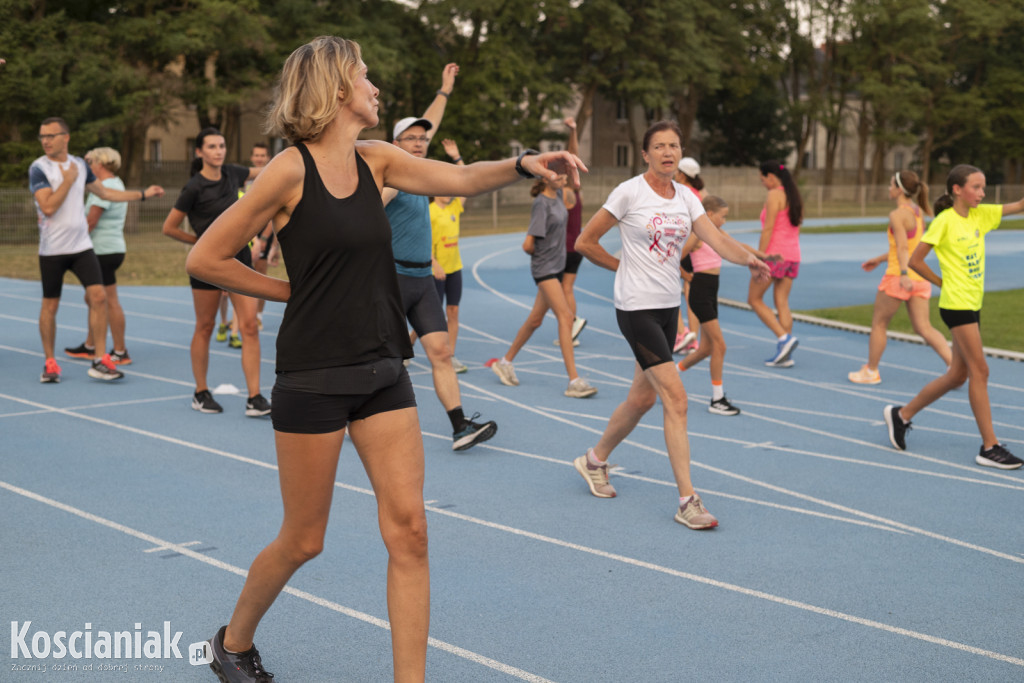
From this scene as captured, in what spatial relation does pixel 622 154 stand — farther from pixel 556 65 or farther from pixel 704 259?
pixel 704 259

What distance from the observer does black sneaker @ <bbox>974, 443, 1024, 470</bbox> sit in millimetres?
7148

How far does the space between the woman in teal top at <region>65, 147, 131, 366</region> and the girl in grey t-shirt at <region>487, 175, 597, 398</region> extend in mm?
4058

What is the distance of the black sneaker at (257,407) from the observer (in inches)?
Result: 340

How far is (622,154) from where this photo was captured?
70.1 meters

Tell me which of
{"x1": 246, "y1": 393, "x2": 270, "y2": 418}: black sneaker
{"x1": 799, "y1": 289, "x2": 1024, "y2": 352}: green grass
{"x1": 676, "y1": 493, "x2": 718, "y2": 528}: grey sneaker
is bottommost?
{"x1": 799, "y1": 289, "x2": 1024, "y2": 352}: green grass

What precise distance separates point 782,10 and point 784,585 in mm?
61301

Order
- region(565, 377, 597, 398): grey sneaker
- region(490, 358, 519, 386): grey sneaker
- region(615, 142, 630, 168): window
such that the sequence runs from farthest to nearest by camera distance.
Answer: region(615, 142, 630, 168): window < region(490, 358, 519, 386): grey sneaker < region(565, 377, 597, 398): grey sneaker

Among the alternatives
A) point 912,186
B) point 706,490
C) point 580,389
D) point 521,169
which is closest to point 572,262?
point 580,389

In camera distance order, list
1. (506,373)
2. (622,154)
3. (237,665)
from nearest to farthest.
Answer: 1. (237,665)
2. (506,373)
3. (622,154)

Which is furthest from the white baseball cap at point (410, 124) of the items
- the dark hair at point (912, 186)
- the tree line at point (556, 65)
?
the tree line at point (556, 65)

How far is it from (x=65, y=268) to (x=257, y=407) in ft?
9.18

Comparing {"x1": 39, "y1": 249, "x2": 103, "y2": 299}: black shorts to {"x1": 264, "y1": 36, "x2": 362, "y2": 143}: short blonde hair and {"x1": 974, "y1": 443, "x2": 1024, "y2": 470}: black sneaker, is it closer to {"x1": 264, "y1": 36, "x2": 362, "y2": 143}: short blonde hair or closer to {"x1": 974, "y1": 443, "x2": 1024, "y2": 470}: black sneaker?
{"x1": 264, "y1": 36, "x2": 362, "y2": 143}: short blonde hair

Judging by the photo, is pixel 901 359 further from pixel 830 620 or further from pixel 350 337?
pixel 350 337

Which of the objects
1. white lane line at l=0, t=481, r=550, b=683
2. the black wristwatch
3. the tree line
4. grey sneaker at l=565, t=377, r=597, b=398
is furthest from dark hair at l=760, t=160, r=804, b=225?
the tree line
